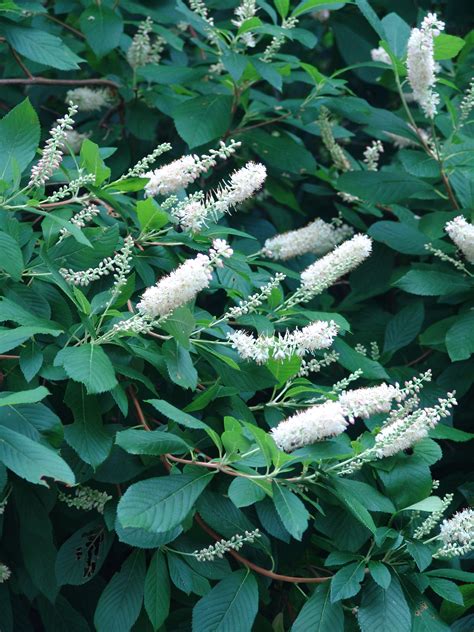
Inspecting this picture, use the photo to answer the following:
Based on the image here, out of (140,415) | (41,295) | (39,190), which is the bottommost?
(140,415)

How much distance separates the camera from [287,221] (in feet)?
10.6

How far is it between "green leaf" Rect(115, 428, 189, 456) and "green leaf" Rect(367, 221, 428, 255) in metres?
1.23

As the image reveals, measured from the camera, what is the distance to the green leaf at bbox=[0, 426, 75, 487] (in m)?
1.50

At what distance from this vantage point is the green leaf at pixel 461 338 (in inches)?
92.2

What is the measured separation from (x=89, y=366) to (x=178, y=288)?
0.72 ft

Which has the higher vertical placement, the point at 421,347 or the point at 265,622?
the point at 421,347

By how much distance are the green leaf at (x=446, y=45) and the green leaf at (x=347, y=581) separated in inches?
61.4

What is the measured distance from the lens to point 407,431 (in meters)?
1.86

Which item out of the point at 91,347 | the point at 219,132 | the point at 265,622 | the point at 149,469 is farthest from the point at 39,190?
the point at 265,622

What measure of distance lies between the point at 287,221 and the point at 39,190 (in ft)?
4.76

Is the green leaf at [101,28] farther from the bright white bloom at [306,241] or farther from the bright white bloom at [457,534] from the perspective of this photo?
the bright white bloom at [457,534]

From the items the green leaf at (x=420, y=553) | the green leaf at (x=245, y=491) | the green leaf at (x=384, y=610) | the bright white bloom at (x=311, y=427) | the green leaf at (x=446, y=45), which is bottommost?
the green leaf at (x=384, y=610)

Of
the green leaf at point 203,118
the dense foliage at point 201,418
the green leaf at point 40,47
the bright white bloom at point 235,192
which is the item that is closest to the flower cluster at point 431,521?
the dense foliage at point 201,418

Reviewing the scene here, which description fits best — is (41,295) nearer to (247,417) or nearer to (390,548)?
(247,417)
